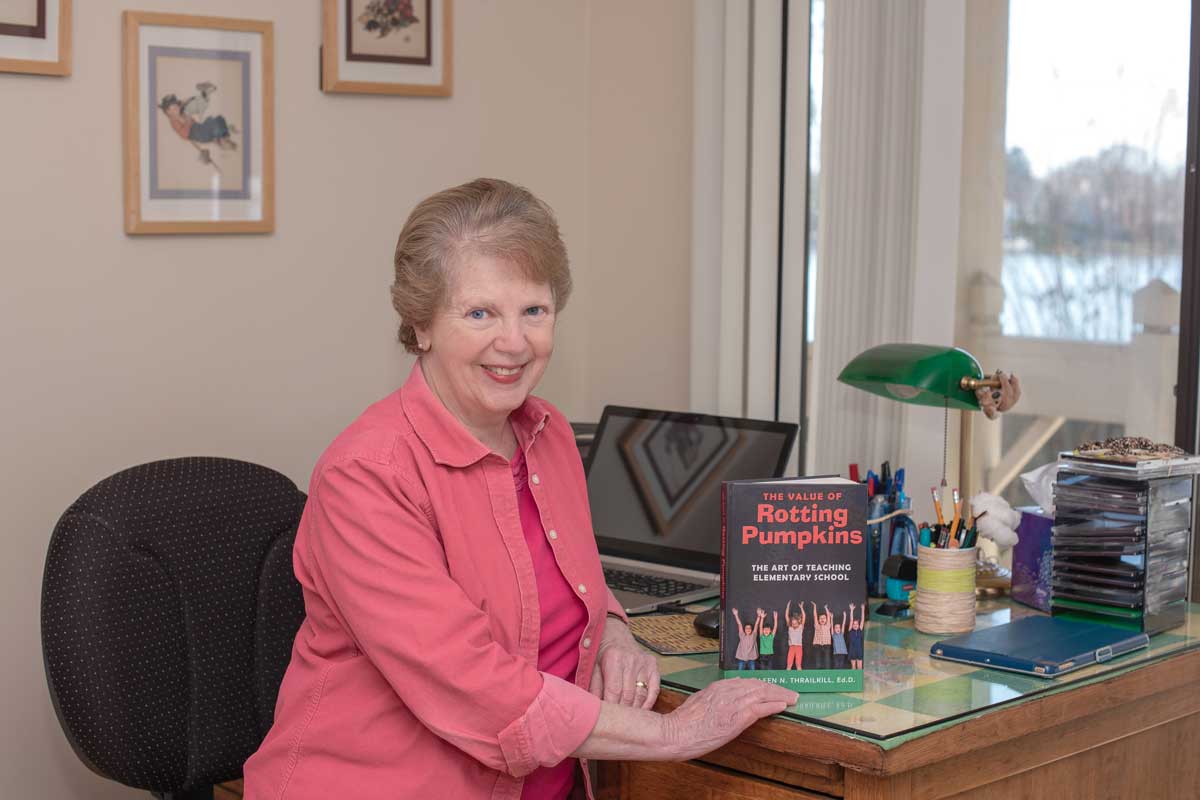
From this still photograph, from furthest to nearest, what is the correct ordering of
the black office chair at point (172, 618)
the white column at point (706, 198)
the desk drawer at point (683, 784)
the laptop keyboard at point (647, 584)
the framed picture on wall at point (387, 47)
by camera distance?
the white column at point (706, 198) → the framed picture on wall at point (387, 47) → the laptop keyboard at point (647, 584) → the black office chair at point (172, 618) → the desk drawer at point (683, 784)

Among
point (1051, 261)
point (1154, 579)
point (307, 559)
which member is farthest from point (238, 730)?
point (1051, 261)

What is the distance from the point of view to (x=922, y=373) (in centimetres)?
222

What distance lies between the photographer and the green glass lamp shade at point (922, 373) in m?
2.22

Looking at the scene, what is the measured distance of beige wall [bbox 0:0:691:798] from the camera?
2512 millimetres

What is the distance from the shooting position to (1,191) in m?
2.46

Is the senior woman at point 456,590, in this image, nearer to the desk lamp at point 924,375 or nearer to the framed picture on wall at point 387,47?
the desk lamp at point 924,375

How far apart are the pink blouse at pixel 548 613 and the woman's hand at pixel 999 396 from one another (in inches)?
31.3

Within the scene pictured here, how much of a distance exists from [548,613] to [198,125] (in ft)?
4.53

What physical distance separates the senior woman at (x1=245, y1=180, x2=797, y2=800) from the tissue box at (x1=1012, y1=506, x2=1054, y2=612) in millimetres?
642

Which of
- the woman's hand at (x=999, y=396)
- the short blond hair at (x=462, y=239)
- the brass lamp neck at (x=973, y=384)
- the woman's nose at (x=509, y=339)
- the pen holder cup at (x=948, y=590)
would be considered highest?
the short blond hair at (x=462, y=239)

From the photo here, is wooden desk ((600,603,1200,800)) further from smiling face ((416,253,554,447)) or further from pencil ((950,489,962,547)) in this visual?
smiling face ((416,253,554,447))

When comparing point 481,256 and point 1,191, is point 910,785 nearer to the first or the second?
point 481,256

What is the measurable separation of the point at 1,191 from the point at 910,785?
70.6 inches

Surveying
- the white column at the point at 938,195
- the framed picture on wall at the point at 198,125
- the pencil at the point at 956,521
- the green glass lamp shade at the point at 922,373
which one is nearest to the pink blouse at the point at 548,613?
the pencil at the point at 956,521
